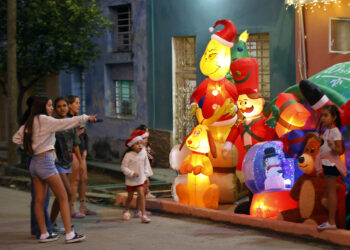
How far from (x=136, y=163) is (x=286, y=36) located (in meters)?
5.86

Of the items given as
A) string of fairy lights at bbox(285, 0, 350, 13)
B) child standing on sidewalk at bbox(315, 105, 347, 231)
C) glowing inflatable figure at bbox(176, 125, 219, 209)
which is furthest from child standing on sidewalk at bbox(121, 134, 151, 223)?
string of fairy lights at bbox(285, 0, 350, 13)

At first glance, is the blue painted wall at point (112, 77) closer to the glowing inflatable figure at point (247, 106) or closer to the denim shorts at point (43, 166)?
the glowing inflatable figure at point (247, 106)

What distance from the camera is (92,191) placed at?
12969 mm

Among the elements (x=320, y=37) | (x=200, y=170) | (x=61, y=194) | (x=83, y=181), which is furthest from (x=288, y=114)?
(x=320, y=37)

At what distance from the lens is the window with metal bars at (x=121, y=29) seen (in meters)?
19.4

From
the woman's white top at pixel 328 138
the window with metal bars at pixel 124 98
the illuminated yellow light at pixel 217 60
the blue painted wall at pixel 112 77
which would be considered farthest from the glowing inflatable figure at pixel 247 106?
the window with metal bars at pixel 124 98

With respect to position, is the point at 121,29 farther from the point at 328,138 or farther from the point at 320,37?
the point at 328,138

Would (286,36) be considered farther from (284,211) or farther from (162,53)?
(284,211)

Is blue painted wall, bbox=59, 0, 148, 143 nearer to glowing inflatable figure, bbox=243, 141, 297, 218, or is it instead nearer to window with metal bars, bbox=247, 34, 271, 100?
window with metal bars, bbox=247, 34, 271, 100

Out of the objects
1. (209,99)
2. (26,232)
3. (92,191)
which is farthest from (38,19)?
(26,232)

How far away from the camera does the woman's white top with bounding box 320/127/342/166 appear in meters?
7.98

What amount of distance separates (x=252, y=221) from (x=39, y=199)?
9.23ft

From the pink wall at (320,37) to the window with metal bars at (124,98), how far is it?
22.0 feet

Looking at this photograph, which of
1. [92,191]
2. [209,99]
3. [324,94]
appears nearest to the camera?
[324,94]
